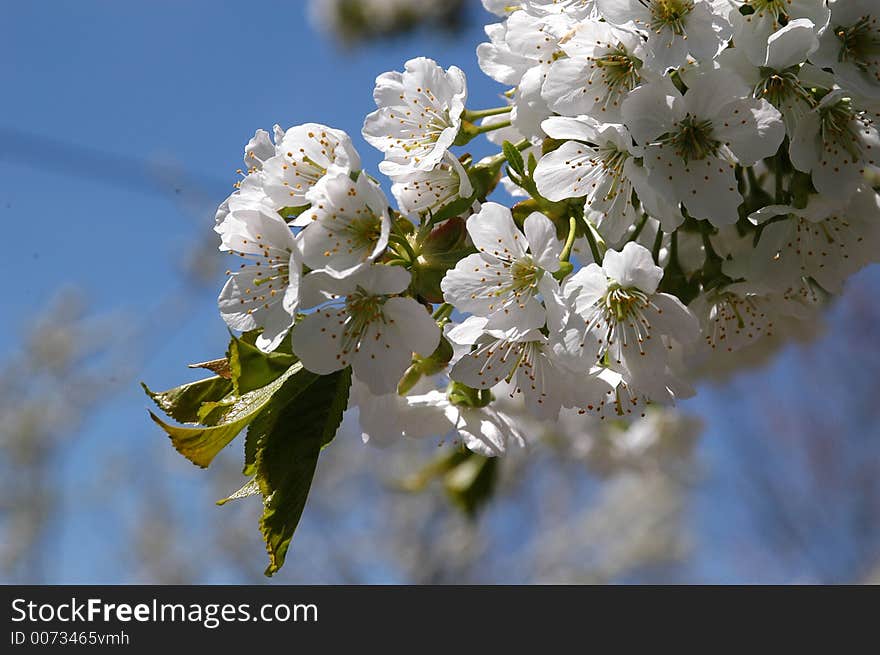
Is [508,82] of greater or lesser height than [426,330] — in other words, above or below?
above

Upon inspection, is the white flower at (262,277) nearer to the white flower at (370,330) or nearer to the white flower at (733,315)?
the white flower at (370,330)

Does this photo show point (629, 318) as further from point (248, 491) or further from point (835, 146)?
point (248, 491)

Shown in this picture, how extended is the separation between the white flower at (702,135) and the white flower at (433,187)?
0.21m

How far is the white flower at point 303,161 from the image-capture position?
948 millimetres

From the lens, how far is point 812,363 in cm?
991

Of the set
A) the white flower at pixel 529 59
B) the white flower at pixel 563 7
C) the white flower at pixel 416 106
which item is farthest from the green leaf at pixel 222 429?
the white flower at pixel 563 7

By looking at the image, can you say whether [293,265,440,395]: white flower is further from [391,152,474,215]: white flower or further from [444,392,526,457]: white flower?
[444,392,526,457]: white flower

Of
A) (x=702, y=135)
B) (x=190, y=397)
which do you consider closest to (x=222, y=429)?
(x=190, y=397)

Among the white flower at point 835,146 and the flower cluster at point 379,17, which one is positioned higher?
the white flower at point 835,146

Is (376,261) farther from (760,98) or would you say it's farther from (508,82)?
(760,98)

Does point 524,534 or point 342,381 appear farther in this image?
point 524,534

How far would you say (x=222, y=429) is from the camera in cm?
98

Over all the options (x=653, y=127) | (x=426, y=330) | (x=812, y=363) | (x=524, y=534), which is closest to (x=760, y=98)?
(x=653, y=127)

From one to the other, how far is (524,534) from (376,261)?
34.8 feet
